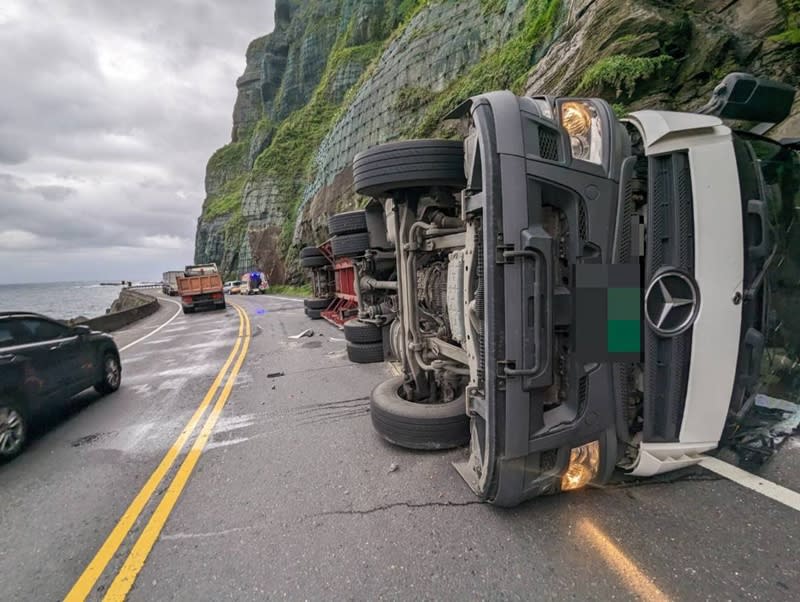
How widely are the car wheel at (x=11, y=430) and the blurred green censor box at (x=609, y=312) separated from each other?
4.84 metres

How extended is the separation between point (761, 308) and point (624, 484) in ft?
4.27

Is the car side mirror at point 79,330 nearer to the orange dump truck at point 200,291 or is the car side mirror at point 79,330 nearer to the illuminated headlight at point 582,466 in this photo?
the illuminated headlight at point 582,466

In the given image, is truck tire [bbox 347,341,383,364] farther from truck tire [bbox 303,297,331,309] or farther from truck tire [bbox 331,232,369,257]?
truck tire [bbox 303,297,331,309]

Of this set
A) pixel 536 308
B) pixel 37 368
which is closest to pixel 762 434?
pixel 536 308

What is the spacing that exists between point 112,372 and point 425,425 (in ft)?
16.4

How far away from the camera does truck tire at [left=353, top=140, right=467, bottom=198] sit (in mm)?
2826

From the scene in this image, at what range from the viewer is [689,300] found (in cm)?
175

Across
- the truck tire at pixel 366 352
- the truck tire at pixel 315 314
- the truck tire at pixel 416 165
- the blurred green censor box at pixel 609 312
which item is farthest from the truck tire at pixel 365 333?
the truck tire at pixel 315 314

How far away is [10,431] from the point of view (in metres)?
3.39

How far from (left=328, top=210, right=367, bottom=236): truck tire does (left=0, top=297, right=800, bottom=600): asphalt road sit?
317cm

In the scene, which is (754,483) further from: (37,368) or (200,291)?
(200,291)

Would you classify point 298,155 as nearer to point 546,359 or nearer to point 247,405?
point 247,405

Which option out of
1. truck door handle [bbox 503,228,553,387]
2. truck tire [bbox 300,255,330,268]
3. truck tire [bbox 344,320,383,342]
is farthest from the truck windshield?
truck tire [bbox 300,255,330,268]

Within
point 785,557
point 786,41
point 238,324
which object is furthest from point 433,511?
point 238,324
